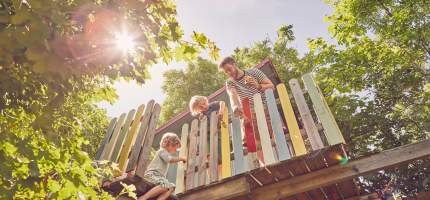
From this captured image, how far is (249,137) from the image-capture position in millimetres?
4188

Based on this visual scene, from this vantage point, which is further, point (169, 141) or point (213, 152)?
point (169, 141)

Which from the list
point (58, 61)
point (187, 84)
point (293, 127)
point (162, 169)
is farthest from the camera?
point (187, 84)

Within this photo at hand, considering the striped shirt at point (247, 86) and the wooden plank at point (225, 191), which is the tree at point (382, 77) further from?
the wooden plank at point (225, 191)

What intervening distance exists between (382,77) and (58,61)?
15.3m

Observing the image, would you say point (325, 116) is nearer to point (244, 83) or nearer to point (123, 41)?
point (244, 83)

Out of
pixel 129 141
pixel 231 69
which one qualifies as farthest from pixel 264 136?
pixel 129 141

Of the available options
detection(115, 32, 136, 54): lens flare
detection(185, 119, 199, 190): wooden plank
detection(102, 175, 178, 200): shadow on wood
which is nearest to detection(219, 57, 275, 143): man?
detection(185, 119, 199, 190): wooden plank

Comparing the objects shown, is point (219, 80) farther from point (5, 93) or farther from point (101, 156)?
point (5, 93)

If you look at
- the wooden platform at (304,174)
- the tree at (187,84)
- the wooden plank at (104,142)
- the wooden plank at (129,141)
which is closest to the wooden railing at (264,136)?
the wooden platform at (304,174)

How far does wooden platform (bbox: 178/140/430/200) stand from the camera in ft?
10.4

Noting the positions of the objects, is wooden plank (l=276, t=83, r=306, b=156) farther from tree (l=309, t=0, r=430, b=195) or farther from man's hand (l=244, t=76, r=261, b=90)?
tree (l=309, t=0, r=430, b=195)

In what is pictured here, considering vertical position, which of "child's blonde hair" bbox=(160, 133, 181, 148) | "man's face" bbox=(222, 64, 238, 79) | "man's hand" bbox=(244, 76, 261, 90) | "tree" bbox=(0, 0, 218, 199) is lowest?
"tree" bbox=(0, 0, 218, 199)

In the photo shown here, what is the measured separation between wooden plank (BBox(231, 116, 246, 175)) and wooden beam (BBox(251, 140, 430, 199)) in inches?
13.0

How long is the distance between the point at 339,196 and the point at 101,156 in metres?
3.55
